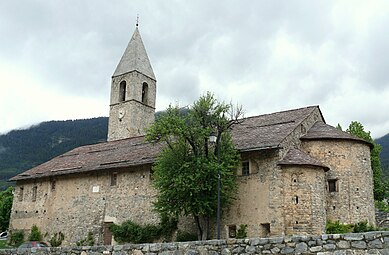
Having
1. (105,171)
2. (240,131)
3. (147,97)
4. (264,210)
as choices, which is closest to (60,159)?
(105,171)

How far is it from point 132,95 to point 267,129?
23.9m

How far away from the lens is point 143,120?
51.8 m

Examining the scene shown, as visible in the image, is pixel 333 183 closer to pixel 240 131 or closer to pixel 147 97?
pixel 240 131

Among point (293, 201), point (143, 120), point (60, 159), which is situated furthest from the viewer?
point (143, 120)

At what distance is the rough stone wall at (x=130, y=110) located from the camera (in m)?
50.4

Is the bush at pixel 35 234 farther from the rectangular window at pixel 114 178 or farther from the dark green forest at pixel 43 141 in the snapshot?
the dark green forest at pixel 43 141

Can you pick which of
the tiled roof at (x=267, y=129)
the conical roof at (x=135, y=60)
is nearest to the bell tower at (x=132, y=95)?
the conical roof at (x=135, y=60)

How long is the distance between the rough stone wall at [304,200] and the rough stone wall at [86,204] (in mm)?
9783

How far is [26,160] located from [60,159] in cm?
8415

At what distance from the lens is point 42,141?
416ft

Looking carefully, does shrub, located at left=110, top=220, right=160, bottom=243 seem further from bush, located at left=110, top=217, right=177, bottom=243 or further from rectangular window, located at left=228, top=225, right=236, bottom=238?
rectangular window, located at left=228, top=225, right=236, bottom=238

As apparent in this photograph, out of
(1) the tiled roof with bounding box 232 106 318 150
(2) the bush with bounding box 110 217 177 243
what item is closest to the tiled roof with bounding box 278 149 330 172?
(1) the tiled roof with bounding box 232 106 318 150

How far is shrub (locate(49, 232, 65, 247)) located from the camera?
35803 millimetres

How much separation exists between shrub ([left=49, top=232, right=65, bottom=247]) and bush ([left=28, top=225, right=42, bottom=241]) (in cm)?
179
